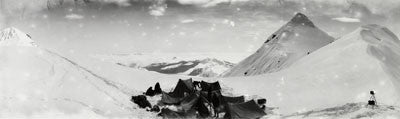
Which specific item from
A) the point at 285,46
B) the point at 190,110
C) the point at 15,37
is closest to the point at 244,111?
the point at 190,110

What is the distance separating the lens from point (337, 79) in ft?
237

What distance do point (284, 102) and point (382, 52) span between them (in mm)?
29470

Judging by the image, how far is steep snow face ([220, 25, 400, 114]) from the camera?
6205 centimetres

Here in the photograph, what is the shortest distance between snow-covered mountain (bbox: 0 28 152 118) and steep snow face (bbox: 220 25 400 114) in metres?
21.3

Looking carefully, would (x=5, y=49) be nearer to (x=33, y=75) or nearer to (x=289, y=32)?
(x=33, y=75)

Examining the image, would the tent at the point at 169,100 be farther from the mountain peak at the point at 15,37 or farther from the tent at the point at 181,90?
the mountain peak at the point at 15,37

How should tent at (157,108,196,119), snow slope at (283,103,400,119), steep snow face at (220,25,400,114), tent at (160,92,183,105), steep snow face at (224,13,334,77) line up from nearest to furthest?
snow slope at (283,103,400,119) → tent at (157,108,196,119) → tent at (160,92,183,105) → steep snow face at (220,25,400,114) → steep snow face at (224,13,334,77)

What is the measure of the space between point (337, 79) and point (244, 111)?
84.9 feet

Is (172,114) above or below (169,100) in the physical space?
above

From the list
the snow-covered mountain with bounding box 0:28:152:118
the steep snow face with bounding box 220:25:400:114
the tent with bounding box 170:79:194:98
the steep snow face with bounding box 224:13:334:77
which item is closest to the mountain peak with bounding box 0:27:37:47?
the snow-covered mountain with bounding box 0:28:152:118

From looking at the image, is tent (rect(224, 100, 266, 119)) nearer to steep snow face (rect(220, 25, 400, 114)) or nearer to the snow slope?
the snow slope

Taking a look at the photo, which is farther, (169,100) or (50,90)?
(169,100)

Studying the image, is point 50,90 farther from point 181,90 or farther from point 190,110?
point 181,90

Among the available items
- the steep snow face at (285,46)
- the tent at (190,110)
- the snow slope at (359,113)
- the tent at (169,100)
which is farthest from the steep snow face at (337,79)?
the steep snow face at (285,46)
